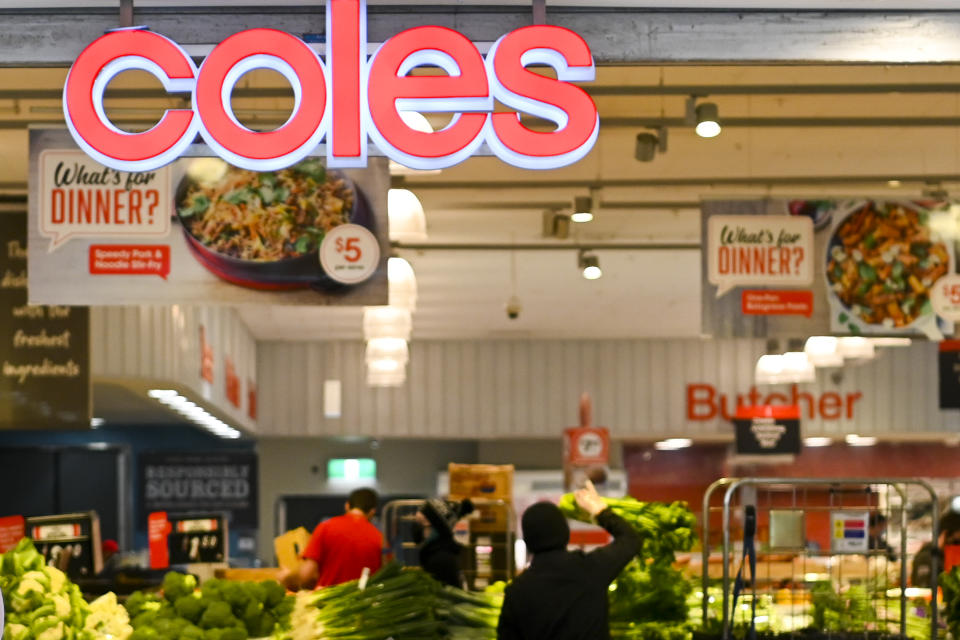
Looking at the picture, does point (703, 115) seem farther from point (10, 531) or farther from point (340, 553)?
point (10, 531)

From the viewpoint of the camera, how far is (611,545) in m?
4.97

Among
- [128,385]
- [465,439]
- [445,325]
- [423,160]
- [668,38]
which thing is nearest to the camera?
[423,160]

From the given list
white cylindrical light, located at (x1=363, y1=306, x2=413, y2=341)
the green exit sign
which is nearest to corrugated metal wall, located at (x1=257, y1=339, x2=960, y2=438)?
the green exit sign

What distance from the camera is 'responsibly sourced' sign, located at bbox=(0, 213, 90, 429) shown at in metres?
8.89

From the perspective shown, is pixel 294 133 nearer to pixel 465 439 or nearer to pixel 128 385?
pixel 128 385

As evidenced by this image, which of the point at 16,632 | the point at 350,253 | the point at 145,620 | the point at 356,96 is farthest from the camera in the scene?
the point at 350,253

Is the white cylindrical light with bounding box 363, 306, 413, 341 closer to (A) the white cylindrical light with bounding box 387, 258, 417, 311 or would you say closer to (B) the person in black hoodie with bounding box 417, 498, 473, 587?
(A) the white cylindrical light with bounding box 387, 258, 417, 311

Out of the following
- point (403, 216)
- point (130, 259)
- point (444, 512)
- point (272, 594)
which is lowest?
point (272, 594)

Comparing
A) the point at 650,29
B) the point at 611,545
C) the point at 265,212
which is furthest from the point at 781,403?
the point at 650,29

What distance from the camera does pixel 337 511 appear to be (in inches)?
706

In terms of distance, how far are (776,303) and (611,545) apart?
2967 mm

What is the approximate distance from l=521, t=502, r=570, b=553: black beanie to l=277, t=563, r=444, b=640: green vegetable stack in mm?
653

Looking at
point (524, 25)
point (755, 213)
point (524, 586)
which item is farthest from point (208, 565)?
point (524, 25)

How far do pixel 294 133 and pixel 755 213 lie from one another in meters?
3.80
